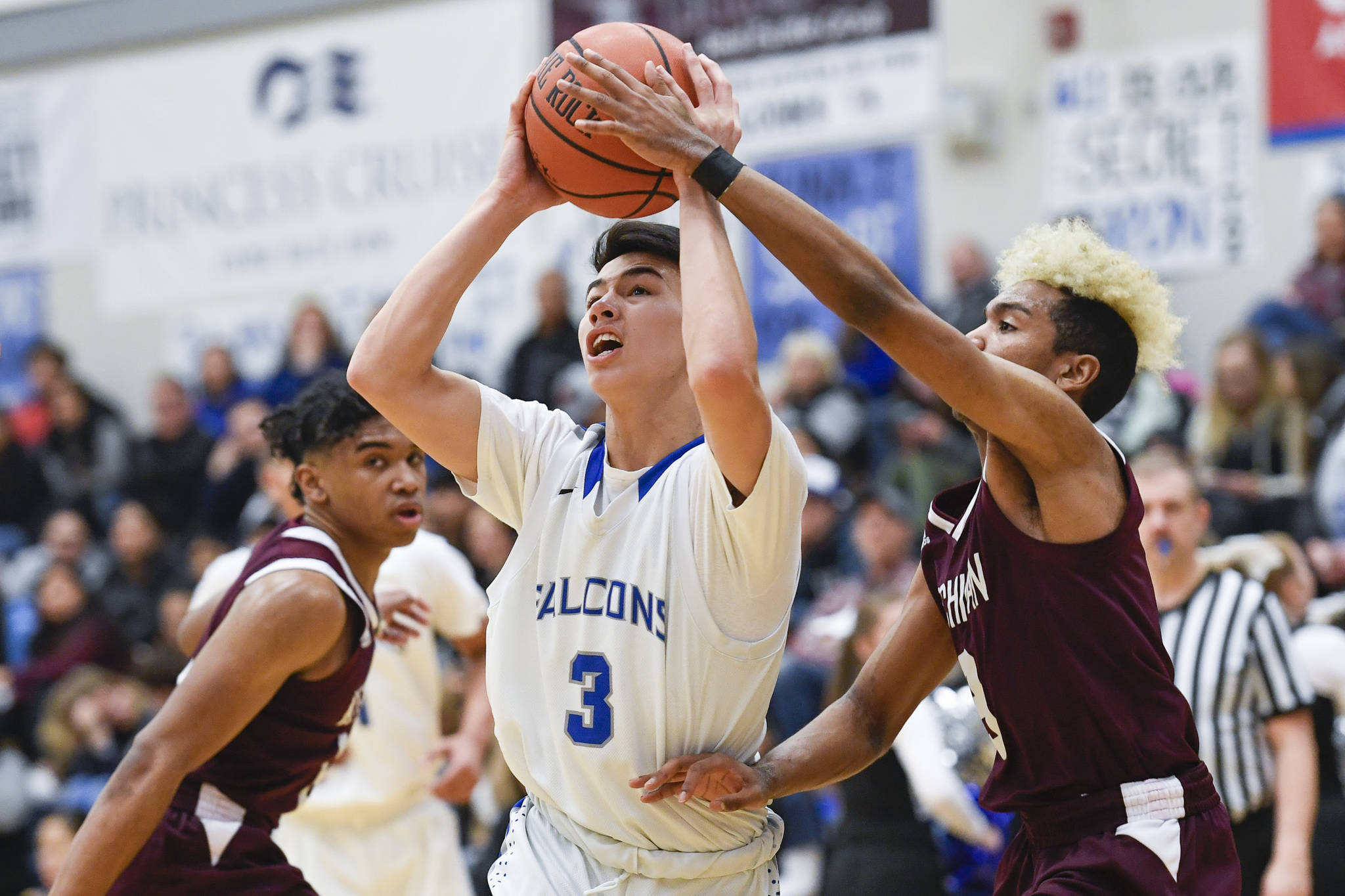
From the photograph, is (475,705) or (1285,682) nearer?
(1285,682)

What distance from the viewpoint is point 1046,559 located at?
3359 millimetres

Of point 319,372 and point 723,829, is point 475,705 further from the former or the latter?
point 319,372

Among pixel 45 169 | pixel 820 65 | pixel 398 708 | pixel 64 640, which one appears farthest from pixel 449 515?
pixel 45 169

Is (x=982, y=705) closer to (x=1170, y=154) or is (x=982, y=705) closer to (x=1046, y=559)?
(x=1046, y=559)

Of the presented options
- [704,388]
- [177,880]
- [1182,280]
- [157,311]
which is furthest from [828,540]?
[157,311]

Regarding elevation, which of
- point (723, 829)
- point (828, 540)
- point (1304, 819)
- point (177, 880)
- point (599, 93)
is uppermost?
point (599, 93)

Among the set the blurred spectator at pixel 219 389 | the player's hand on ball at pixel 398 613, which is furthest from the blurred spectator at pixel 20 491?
the player's hand on ball at pixel 398 613

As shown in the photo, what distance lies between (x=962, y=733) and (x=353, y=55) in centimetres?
1007

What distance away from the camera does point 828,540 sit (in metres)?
9.61

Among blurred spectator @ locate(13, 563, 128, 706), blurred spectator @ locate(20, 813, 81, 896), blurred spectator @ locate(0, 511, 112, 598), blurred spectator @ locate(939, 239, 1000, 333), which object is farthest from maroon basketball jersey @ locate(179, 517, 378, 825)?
blurred spectator @ locate(0, 511, 112, 598)

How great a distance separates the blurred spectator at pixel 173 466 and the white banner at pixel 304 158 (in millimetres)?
1478

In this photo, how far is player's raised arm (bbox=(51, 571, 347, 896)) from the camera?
373 cm

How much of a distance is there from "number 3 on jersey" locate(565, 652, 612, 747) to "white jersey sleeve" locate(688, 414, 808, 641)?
268mm

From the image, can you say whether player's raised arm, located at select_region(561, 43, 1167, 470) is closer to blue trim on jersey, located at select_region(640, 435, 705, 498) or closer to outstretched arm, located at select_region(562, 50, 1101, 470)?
outstretched arm, located at select_region(562, 50, 1101, 470)
